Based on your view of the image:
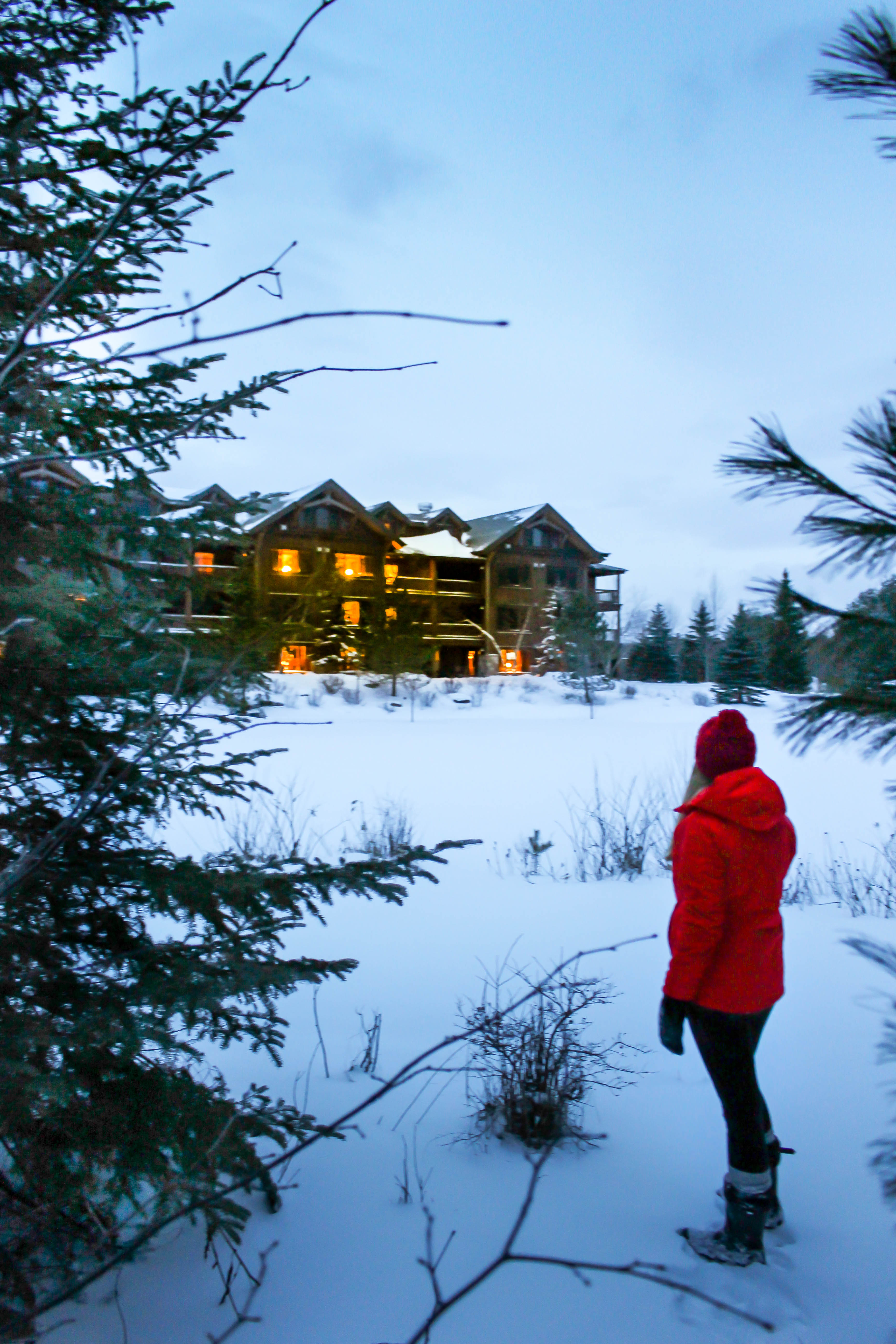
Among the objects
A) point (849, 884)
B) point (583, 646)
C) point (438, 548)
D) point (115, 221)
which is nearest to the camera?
point (115, 221)

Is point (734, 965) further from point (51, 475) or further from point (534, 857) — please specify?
point (534, 857)

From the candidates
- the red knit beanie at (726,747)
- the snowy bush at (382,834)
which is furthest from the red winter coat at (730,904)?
the snowy bush at (382,834)

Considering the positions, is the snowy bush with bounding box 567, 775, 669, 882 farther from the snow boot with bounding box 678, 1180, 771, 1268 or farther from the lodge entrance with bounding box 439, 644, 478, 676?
the lodge entrance with bounding box 439, 644, 478, 676

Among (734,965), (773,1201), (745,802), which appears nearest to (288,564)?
(745,802)

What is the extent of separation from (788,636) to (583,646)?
27.1 metres

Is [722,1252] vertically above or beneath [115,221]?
beneath

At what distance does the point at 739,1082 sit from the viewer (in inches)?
105

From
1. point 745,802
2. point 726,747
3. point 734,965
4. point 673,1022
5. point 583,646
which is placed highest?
point 583,646

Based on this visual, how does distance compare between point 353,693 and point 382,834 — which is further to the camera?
point 353,693

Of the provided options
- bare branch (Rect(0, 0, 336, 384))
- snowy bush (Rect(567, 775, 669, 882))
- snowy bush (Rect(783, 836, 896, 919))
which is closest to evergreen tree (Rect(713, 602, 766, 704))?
snowy bush (Rect(567, 775, 669, 882))

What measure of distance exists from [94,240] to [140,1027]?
175 cm

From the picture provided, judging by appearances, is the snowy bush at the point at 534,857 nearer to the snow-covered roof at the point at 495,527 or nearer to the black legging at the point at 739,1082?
the black legging at the point at 739,1082

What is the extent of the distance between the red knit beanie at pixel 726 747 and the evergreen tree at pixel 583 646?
77.8 feet

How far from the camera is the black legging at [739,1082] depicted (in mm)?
2656
